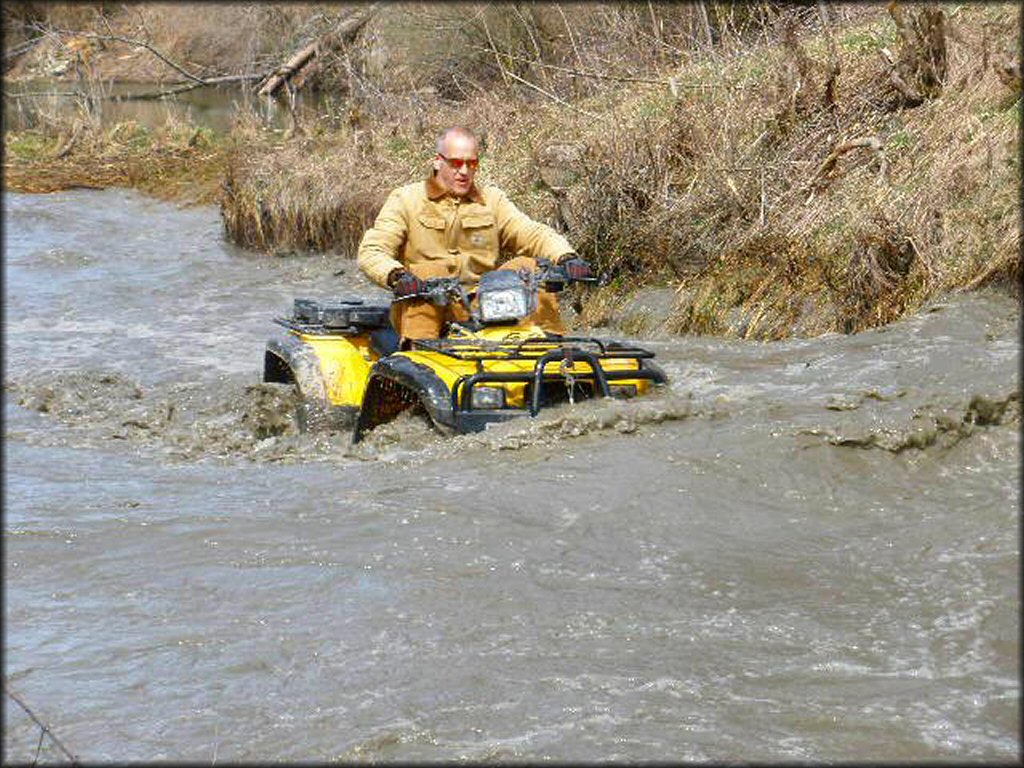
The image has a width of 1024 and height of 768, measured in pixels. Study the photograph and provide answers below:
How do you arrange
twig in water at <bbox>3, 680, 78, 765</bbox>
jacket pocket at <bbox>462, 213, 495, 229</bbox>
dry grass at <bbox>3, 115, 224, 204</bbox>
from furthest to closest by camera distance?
dry grass at <bbox>3, 115, 224, 204</bbox>, jacket pocket at <bbox>462, 213, 495, 229</bbox>, twig in water at <bbox>3, 680, 78, 765</bbox>

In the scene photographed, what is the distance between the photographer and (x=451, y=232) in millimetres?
9695

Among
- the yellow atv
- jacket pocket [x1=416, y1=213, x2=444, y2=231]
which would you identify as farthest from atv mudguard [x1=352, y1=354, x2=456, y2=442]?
jacket pocket [x1=416, y1=213, x2=444, y2=231]

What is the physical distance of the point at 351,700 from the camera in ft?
17.4

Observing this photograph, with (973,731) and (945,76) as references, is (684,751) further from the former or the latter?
(945,76)

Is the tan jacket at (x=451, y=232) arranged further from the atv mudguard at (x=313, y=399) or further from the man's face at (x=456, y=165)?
the atv mudguard at (x=313, y=399)

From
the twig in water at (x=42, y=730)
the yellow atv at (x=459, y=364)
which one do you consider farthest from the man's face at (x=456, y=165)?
the twig in water at (x=42, y=730)

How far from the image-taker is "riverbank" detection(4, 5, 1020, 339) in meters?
11.4

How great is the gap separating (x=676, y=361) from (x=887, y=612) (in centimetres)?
467

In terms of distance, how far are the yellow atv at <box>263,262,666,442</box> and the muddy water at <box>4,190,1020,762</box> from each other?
0.18m

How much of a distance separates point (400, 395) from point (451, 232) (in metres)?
1.25

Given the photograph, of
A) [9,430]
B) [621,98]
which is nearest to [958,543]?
[9,430]

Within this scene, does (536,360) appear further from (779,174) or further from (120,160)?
(120,160)

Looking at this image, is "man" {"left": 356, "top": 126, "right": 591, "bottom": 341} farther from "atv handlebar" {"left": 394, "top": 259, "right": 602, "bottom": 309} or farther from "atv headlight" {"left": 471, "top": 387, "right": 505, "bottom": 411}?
"atv headlight" {"left": 471, "top": 387, "right": 505, "bottom": 411}

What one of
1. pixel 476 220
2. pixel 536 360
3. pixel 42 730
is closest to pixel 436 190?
pixel 476 220
